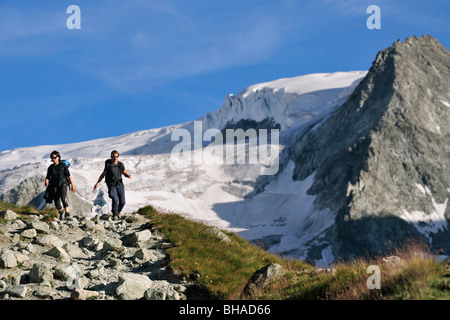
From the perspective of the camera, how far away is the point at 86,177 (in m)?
183

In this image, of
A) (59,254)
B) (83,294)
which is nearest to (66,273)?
(83,294)

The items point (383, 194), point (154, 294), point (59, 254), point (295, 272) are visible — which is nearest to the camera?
point (154, 294)

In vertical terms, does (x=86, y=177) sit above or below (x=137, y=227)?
above

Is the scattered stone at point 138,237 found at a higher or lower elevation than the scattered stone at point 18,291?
higher

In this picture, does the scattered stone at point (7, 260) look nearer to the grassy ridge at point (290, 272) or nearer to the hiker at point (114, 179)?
the grassy ridge at point (290, 272)

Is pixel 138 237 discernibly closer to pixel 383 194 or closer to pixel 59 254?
pixel 59 254

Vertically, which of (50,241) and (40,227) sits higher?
(40,227)

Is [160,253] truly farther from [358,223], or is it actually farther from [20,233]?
[358,223]

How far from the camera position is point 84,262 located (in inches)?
597

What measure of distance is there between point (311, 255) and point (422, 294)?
15292 centimetres

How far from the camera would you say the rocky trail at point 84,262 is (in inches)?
A: 469

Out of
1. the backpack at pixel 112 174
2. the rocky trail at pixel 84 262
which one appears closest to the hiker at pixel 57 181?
the rocky trail at pixel 84 262
